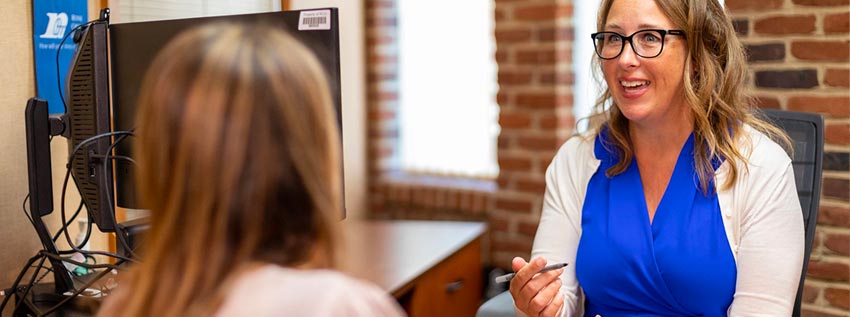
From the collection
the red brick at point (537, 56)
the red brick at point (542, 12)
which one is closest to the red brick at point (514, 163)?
the red brick at point (537, 56)

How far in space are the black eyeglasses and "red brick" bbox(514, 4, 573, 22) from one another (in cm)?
115

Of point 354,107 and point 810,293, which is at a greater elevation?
point 354,107

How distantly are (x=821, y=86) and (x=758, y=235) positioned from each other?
29.1 inches

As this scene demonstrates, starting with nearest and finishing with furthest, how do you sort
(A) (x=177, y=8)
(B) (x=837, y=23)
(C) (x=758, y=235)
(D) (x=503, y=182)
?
(C) (x=758, y=235) → (A) (x=177, y=8) → (B) (x=837, y=23) → (D) (x=503, y=182)

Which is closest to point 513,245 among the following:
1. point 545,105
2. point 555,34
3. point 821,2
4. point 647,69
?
point 545,105

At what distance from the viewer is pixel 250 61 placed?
0.75 meters

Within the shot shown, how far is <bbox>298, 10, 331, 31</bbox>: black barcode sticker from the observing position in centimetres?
130

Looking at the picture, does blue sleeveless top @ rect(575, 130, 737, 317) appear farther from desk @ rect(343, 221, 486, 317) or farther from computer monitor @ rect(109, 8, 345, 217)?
computer monitor @ rect(109, 8, 345, 217)

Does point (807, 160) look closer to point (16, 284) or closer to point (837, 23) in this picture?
point (837, 23)

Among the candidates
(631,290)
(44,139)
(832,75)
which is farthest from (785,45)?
(44,139)

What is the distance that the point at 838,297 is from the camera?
217 centimetres

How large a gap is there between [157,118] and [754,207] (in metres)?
1.23

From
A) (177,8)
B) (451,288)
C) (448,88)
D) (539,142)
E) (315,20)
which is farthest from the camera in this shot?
(448,88)

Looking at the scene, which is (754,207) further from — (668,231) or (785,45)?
(785,45)
